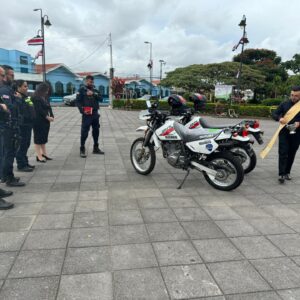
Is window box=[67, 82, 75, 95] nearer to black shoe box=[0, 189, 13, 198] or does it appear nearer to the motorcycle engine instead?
the motorcycle engine

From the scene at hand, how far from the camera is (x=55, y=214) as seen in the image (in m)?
3.87

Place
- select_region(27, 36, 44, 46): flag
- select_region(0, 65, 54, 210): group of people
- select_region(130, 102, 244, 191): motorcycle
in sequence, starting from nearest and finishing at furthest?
select_region(0, 65, 54, 210): group of people
select_region(130, 102, 244, 191): motorcycle
select_region(27, 36, 44, 46): flag

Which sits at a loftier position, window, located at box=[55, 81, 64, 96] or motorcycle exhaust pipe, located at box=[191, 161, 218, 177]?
window, located at box=[55, 81, 64, 96]

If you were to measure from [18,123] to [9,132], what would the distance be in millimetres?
481

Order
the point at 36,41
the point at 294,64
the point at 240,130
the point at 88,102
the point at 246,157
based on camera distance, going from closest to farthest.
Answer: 1. the point at 240,130
2. the point at 246,157
3. the point at 88,102
4. the point at 36,41
5. the point at 294,64

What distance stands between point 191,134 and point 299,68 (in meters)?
44.6

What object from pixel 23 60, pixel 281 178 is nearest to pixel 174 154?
pixel 281 178

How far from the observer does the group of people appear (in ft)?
14.6

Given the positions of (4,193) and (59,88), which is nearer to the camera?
(4,193)

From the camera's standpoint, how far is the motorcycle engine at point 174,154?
203 inches

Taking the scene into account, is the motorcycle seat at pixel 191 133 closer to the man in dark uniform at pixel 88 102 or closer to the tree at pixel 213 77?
the man in dark uniform at pixel 88 102

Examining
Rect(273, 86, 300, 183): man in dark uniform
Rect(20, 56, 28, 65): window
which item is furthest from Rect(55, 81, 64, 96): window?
Rect(273, 86, 300, 183): man in dark uniform

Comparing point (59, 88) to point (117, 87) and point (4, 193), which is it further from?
point (4, 193)

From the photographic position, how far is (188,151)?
5.11 metres
